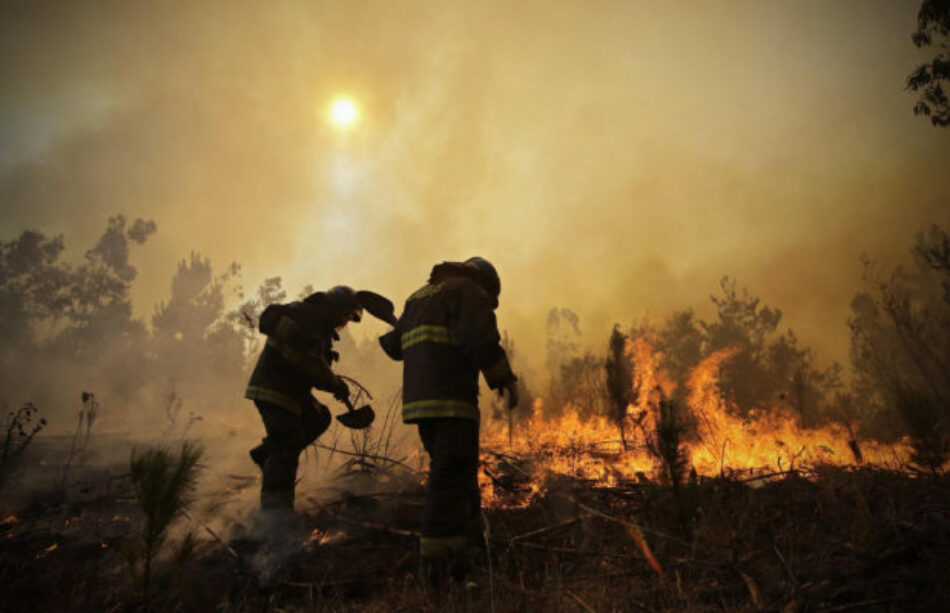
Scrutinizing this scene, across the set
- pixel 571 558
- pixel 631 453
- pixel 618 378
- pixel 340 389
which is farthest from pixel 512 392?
pixel 618 378

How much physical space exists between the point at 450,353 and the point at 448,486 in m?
0.99

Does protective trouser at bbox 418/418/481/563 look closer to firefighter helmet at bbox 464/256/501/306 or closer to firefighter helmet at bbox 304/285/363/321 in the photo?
firefighter helmet at bbox 464/256/501/306

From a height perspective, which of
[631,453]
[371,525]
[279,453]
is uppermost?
[631,453]

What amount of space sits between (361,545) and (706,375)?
38129 mm

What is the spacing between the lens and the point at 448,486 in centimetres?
294

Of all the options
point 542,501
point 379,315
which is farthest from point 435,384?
point 379,315

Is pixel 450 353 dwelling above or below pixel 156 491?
above

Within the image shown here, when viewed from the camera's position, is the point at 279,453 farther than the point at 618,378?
No

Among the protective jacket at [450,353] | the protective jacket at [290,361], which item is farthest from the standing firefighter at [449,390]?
the protective jacket at [290,361]

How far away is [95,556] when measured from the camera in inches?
130

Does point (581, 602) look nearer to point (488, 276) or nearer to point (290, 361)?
point (488, 276)

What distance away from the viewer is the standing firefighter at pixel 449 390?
2.80 metres

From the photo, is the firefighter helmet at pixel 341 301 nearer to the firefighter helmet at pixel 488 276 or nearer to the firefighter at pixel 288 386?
the firefighter at pixel 288 386

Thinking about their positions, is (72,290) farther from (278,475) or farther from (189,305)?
(278,475)
